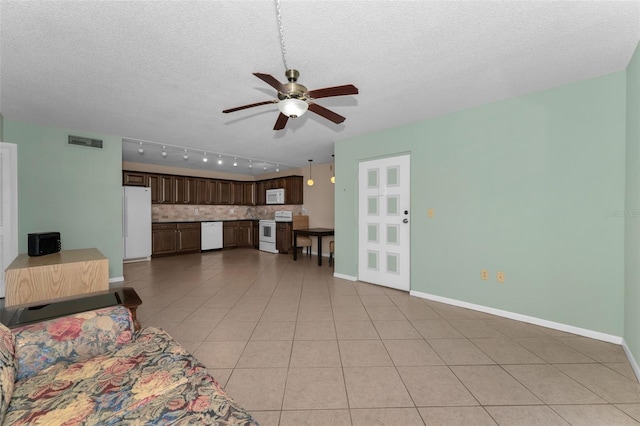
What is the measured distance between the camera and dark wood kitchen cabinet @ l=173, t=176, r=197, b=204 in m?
6.96

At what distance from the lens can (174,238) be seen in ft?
22.3

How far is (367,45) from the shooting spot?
1.90 m

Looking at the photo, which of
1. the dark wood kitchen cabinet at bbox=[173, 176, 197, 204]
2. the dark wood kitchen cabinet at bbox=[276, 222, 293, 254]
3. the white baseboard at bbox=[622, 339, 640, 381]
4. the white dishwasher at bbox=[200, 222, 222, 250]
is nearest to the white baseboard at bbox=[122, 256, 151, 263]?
the white dishwasher at bbox=[200, 222, 222, 250]

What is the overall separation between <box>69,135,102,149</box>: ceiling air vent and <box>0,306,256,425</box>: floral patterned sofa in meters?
3.67

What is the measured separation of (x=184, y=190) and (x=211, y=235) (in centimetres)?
143

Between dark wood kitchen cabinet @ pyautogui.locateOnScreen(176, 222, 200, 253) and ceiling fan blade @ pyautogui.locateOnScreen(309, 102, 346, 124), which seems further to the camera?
dark wood kitchen cabinet @ pyautogui.locateOnScreen(176, 222, 200, 253)

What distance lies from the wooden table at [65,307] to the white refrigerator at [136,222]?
4.33m

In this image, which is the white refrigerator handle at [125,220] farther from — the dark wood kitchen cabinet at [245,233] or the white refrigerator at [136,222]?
the dark wood kitchen cabinet at [245,233]

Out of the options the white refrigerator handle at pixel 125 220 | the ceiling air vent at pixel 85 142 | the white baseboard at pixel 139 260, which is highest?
the ceiling air vent at pixel 85 142

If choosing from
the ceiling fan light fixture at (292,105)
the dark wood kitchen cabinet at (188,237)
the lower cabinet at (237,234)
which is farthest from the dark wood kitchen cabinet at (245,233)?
the ceiling fan light fixture at (292,105)

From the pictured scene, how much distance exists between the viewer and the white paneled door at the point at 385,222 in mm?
3770

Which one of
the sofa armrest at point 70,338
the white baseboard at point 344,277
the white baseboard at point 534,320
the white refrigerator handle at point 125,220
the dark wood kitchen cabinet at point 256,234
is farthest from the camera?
the dark wood kitchen cabinet at point 256,234

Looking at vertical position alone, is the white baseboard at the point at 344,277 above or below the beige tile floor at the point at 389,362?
above

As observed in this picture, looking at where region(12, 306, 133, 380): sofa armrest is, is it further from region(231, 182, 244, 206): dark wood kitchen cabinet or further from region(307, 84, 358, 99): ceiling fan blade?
region(231, 182, 244, 206): dark wood kitchen cabinet
